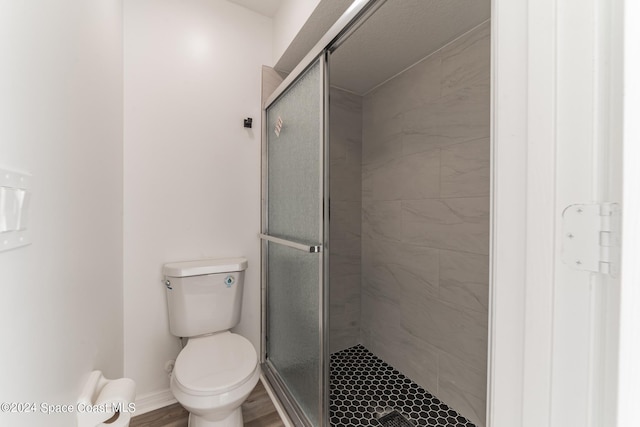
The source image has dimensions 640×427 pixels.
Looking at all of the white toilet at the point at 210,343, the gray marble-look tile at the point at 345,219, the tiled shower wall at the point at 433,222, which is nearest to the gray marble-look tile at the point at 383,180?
the tiled shower wall at the point at 433,222

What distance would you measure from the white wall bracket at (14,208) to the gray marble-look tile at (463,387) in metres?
1.90

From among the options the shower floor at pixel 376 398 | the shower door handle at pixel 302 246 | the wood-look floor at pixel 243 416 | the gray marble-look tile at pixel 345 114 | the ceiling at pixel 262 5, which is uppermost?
the ceiling at pixel 262 5

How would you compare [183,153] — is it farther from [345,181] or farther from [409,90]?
[409,90]

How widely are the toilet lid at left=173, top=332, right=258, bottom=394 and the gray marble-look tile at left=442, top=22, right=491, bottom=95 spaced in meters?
1.86

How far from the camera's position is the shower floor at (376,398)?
1.51 m

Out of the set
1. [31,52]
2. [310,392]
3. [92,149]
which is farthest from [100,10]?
[310,392]

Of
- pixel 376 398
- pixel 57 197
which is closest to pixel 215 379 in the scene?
pixel 57 197

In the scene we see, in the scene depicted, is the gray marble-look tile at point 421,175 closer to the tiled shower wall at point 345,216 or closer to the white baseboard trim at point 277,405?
the tiled shower wall at point 345,216

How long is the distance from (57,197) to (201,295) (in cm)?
95

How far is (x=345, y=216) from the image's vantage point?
225 cm

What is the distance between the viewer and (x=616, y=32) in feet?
1.17

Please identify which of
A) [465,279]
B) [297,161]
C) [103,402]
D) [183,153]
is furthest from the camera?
[183,153]

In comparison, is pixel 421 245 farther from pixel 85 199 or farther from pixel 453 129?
pixel 85 199

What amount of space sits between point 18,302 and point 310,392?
3.93ft
